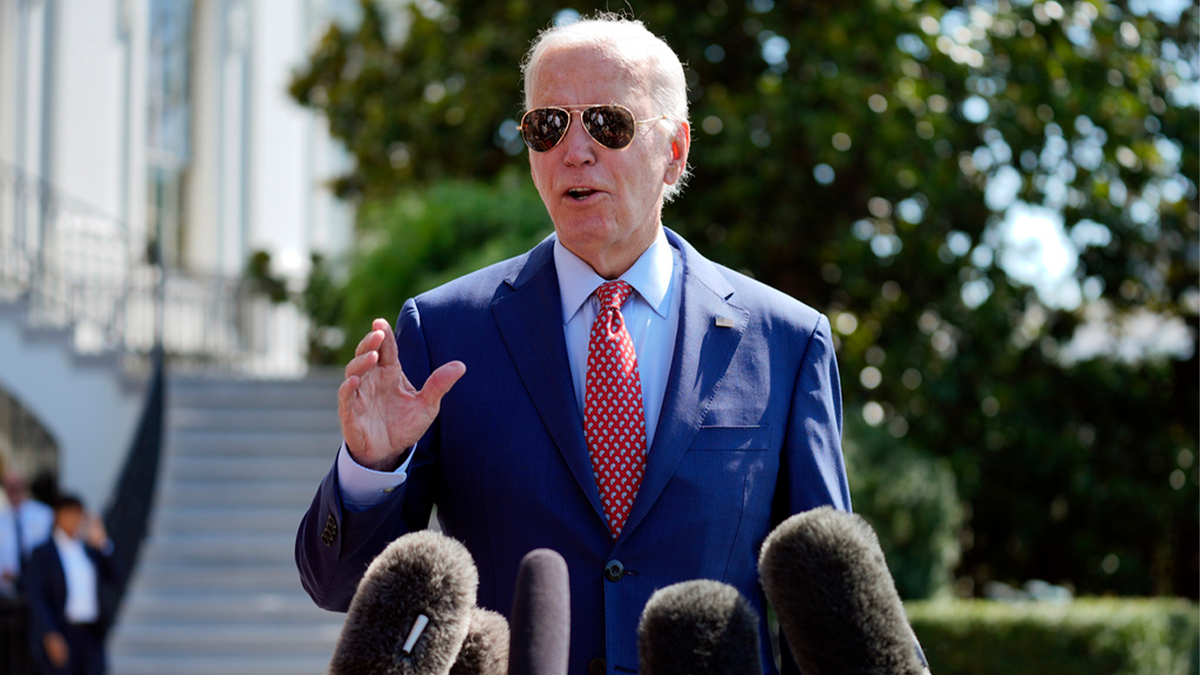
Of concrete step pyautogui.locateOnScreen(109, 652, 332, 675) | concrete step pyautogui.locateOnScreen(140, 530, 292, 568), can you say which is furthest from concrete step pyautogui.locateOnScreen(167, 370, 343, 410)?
concrete step pyautogui.locateOnScreen(109, 652, 332, 675)

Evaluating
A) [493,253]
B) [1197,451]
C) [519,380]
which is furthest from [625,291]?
[1197,451]

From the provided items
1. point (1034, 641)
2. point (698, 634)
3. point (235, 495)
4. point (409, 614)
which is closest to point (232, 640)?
point (235, 495)

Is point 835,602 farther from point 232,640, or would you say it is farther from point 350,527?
point 232,640

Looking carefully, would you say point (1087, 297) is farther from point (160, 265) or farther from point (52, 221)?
point (52, 221)

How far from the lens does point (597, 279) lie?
7.82 feet

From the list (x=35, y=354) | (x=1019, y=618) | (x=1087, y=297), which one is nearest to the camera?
(x=1019, y=618)

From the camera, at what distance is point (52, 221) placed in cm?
1534

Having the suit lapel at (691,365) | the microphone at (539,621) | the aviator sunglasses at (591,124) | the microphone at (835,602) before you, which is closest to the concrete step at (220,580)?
the suit lapel at (691,365)

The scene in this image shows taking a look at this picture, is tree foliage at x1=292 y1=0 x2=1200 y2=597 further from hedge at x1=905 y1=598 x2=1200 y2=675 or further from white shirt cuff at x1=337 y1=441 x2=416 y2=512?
white shirt cuff at x1=337 y1=441 x2=416 y2=512

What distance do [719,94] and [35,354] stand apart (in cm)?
739

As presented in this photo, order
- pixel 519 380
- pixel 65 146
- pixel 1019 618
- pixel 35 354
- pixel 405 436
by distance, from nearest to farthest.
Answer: pixel 405 436, pixel 519 380, pixel 1019 618, pixel 35 354, pixel 65 146

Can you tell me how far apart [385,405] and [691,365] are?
0.56 metres

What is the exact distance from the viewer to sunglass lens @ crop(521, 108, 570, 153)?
223cm

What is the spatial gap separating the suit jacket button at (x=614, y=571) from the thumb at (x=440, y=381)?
415 millimetres
